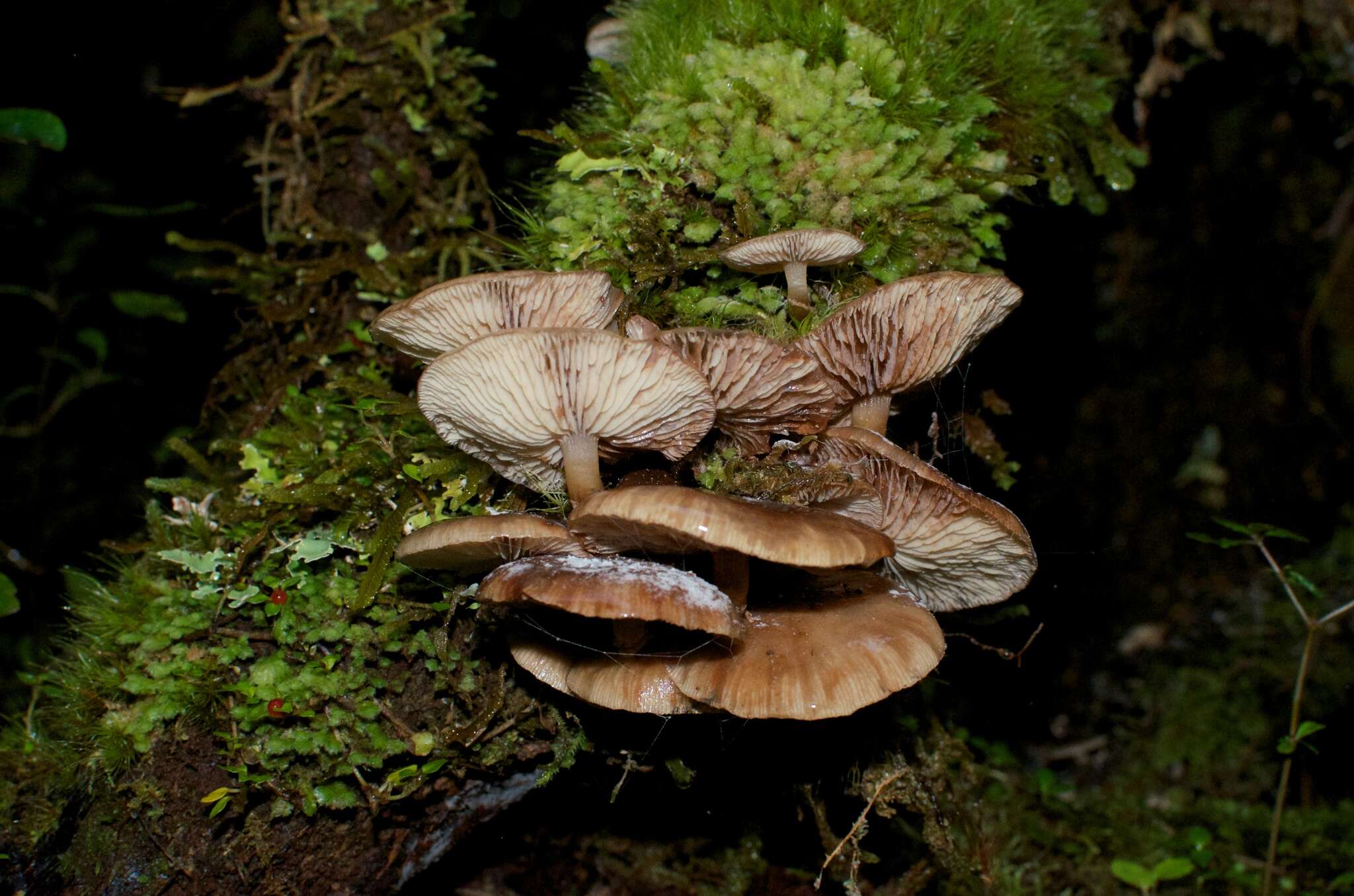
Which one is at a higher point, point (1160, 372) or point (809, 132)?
point (809, 132)

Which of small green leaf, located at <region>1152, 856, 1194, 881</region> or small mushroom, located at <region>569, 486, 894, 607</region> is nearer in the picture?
small mushroom, located at <region>569, 486, 894, 607</region>

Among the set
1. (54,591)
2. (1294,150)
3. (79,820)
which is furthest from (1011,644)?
(54,591)

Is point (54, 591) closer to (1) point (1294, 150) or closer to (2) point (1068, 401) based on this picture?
(2) point (1068, 401)

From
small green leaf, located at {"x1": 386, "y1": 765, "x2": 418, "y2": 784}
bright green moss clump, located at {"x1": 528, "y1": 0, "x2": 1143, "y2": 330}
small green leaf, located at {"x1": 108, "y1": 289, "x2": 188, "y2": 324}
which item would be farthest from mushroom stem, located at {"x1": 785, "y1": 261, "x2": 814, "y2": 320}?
small green leaf, located at {"x1": 108, "y1": 289, "x2": 188, "y2": 324}

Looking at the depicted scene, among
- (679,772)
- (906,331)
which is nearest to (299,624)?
(679,772)

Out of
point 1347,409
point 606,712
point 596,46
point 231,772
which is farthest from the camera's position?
point 1347,409

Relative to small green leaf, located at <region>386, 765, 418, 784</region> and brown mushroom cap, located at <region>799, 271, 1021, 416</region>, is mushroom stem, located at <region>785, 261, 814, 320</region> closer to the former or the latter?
brown mushroom cap, located at <region>799, 271, 1021, 416</region>
